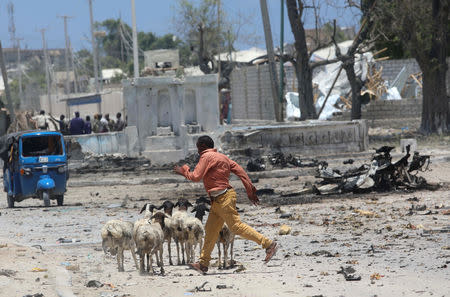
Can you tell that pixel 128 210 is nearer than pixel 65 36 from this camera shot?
Yes

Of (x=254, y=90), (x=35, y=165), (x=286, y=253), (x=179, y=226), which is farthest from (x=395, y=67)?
(x=179, y=226)

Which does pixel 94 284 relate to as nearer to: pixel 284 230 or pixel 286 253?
pixel 286 253

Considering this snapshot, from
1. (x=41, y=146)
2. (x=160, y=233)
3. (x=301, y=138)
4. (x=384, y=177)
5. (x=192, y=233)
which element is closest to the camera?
(x=160, y=233)

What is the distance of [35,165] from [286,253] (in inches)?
353

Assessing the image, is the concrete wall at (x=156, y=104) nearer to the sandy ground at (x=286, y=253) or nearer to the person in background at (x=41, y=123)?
the sandy ground at (x=286, y=253)

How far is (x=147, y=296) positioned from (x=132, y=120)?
18559 millimetres

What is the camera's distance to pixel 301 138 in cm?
2578

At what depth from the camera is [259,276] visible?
9555 mm

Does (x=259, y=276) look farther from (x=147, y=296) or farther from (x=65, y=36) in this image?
(x=65, y=36)

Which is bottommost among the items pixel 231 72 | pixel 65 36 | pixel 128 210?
pixel 128 210

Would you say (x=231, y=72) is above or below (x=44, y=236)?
above

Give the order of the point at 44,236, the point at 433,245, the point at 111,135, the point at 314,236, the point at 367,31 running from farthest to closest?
the point at 367,31 < the point at 111,135 < the point at 44,236 < the point at 314,236 < the point at 433,245

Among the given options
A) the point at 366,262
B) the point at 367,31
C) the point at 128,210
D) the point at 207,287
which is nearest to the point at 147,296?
the point at 207,287

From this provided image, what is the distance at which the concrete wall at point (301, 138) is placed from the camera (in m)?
25.2
